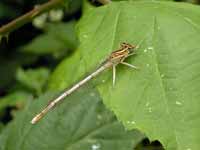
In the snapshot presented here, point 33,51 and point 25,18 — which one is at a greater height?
point 25,18

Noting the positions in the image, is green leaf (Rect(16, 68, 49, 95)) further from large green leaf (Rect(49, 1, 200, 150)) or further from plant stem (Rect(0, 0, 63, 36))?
large green leaf (Rect(49, 1, 200, 150))

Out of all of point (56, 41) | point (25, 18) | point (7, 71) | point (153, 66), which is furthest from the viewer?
point (7, 71)

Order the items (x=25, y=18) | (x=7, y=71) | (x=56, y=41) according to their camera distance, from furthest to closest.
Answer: (x=7, y=71) < (x=56, y=41) < (x=25, y=18)

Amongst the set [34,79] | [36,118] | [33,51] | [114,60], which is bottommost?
[33,51]

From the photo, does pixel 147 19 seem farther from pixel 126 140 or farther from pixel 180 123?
pixel 126 140

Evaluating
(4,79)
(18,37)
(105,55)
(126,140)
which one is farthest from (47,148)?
(18,37)

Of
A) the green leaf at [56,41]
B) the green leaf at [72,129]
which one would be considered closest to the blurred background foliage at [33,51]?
the green leaf at [56,41]

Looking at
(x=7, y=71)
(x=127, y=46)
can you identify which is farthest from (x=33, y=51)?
(x=127, y=46)

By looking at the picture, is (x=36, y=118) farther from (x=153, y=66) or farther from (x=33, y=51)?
(x=33, y=51)
